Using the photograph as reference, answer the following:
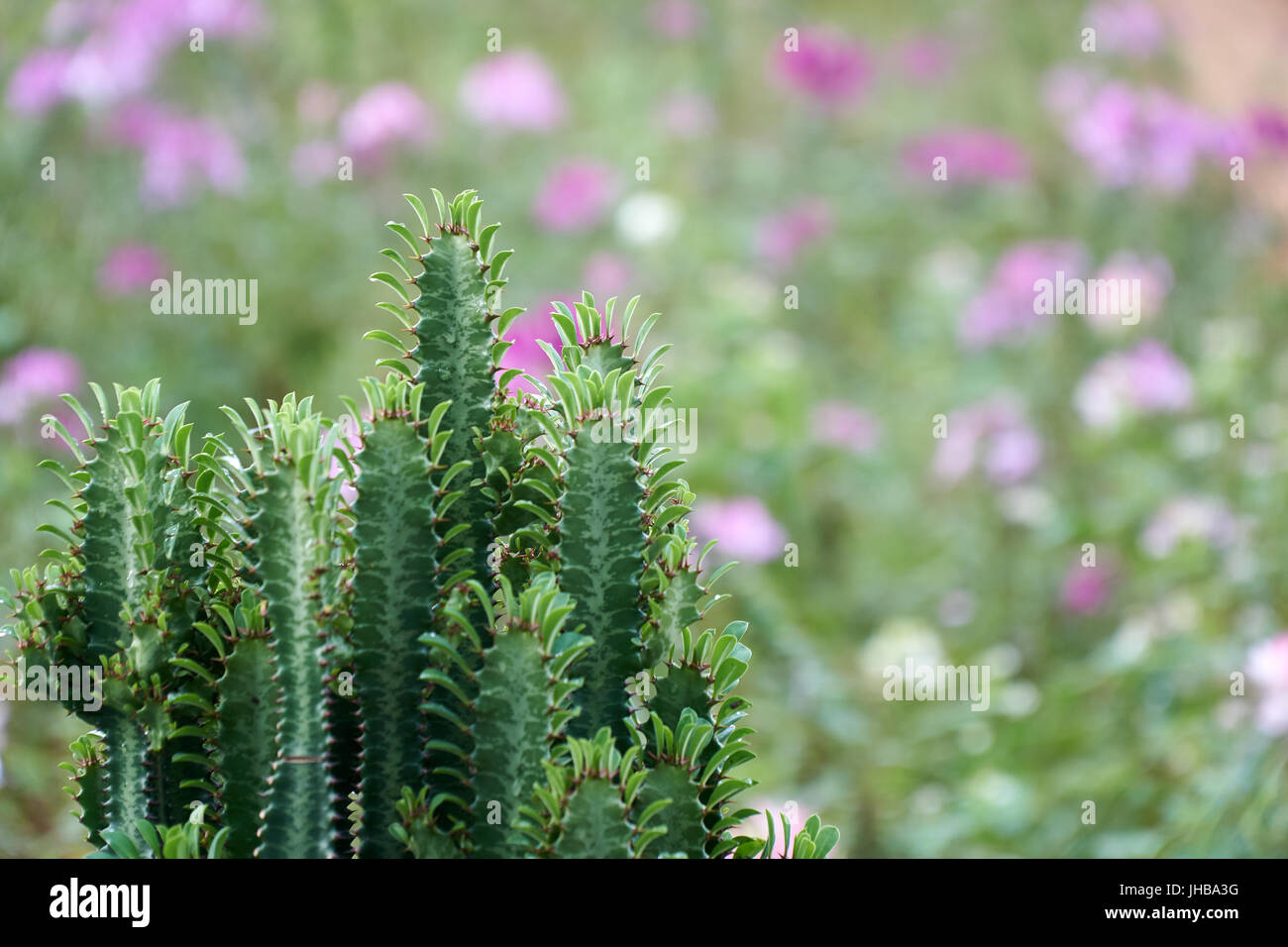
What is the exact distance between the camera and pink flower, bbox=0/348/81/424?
2.03m

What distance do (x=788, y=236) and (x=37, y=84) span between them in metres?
1.64

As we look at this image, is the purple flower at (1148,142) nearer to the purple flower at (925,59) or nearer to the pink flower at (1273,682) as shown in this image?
the purple flower at (925,59)

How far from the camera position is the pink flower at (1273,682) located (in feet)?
5.23

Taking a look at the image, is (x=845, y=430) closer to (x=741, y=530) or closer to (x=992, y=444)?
(x=992, y=444)

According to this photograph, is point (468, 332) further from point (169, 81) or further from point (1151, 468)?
point (169, 81)

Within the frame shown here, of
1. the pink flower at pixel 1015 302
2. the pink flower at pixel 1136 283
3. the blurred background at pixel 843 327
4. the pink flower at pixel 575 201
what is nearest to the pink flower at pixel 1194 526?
the blurred background at pixel 843 327

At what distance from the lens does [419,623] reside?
2.25 ft

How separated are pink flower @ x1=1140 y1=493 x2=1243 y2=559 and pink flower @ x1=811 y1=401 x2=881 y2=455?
616 millimetres

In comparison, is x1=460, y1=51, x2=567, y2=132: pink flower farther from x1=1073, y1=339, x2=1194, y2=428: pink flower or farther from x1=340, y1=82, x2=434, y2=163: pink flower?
x1=1073, y1=339, x2=1194, y2=428: pink flower

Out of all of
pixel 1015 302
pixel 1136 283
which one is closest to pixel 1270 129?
pixel 1136 283

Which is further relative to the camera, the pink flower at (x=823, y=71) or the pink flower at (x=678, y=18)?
the pink flower at (x=678, y=18)

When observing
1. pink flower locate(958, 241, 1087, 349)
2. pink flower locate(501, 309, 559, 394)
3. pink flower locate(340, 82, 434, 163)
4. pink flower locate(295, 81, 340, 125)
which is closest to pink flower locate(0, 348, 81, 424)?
pink flower locate(501, 309, 559, 394)

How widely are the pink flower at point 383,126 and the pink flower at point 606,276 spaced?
477mm
